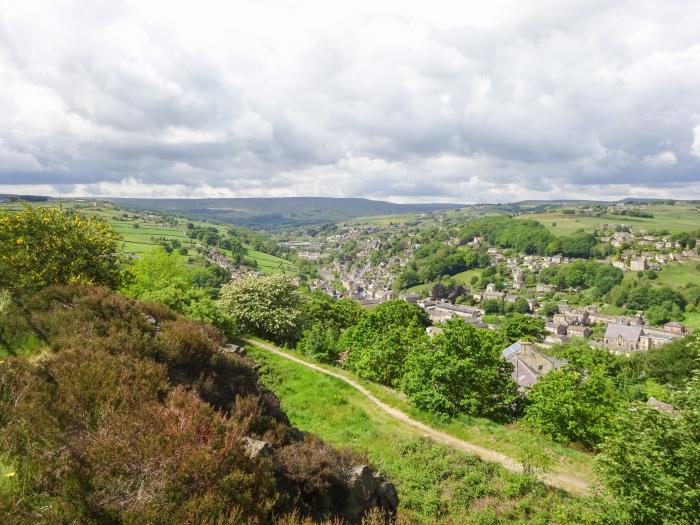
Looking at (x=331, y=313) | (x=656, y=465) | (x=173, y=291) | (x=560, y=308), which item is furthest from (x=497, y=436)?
(x=560, y=308)

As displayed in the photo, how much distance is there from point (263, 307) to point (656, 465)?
98.7ft

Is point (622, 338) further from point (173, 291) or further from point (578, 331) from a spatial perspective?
point (173, 291)

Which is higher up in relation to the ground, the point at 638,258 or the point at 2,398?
the point at 2,398

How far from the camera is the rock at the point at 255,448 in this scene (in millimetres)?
6492

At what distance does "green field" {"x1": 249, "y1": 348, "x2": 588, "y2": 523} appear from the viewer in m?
12.1

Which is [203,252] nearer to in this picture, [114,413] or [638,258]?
[114,413]

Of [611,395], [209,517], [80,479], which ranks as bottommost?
[611,395]

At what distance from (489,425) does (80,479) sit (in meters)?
20.1

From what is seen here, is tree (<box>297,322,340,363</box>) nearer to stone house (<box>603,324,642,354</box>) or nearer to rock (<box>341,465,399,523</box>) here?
rock (<box>341,465,399,523</box>)

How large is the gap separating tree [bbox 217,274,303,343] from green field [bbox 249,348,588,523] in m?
13.5

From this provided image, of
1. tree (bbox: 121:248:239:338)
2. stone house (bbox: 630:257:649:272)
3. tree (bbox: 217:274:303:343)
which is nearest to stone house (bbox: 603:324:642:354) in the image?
stone house (bbox: 630:257:649:272)

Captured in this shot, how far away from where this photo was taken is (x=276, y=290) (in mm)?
37875

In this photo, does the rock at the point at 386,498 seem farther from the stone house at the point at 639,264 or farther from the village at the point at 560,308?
the stone house at the point at 639,264

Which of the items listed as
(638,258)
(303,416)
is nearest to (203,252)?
(303,416)
